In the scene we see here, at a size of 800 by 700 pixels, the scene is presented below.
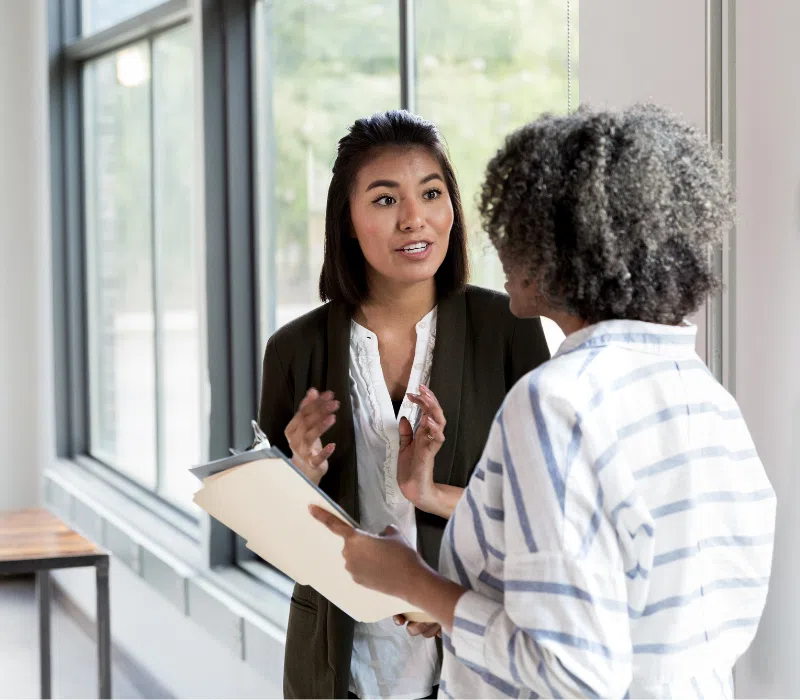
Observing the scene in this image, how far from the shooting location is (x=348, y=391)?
1.68 m

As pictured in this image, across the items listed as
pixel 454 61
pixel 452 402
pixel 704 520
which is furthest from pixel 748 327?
pixel 454 61

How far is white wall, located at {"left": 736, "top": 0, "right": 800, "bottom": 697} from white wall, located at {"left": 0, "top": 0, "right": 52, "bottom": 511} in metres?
4.76

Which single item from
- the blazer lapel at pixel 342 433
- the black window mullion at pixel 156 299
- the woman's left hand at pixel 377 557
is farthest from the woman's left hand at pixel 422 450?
the black window mullion at pixel 156 299

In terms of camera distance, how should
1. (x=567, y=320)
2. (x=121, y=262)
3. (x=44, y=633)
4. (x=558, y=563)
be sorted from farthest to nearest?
(x=121, y=262) → (x=44, y=633) → (x=567, y=320) → (x=558, y=563)

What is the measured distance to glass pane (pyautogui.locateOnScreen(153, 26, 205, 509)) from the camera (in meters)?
4.32

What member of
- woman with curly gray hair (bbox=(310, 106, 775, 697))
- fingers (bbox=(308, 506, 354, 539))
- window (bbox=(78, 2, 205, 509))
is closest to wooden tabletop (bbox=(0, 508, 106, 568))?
window (bbox=(78, 2, 205, 509))

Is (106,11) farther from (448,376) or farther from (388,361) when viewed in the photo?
(448,376)

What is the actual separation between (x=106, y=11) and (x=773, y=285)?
4574 mm

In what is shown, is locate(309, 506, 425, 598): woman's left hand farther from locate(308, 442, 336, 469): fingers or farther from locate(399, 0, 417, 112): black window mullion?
locate(399, 0, 417, 112): black window mullion

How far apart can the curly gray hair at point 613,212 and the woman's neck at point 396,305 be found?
2.22 feet

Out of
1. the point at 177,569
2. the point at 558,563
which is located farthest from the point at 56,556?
the point at 558,563

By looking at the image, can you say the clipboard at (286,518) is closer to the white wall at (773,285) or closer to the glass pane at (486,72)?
the white wall at (773,285)

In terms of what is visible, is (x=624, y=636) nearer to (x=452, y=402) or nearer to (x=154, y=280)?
(x=452, y=402)

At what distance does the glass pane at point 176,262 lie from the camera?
4.32m
